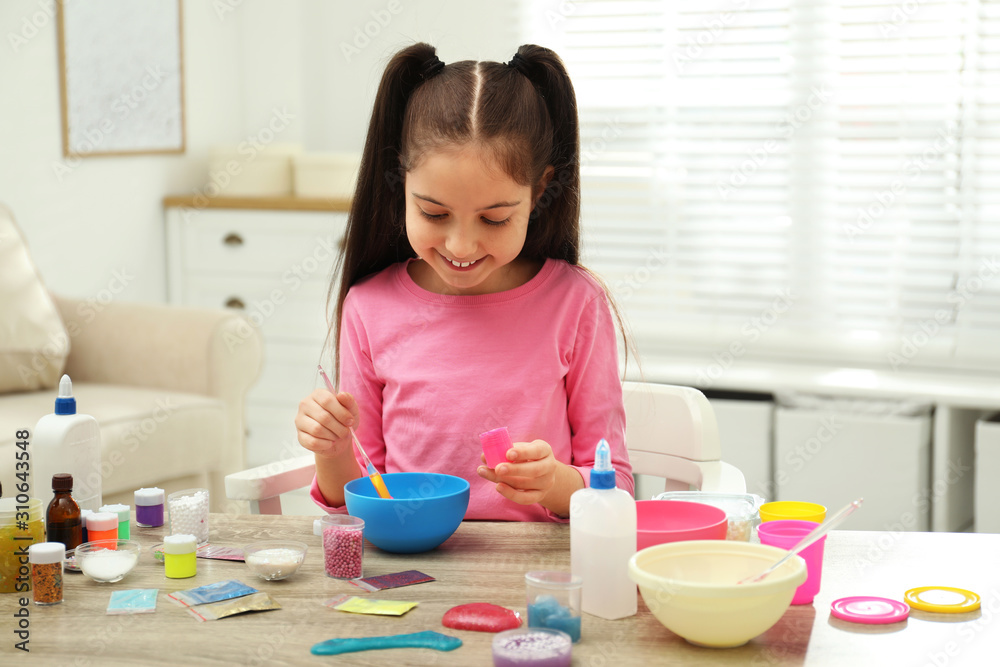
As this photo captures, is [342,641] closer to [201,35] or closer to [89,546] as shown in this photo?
[89,546]

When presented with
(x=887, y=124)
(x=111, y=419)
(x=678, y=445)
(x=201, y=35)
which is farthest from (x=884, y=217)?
(x=201, y=35)

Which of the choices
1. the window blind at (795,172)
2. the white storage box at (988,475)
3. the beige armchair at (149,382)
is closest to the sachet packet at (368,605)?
the beige armchair at (149,382)

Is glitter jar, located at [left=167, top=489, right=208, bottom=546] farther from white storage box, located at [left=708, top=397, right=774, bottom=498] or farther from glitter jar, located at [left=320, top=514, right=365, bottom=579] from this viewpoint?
white storage box, located at [left=708, top=397, right=774, bottom=498]

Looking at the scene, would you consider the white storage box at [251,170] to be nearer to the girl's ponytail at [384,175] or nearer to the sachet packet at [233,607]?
the girl's ponytail at [384,175]

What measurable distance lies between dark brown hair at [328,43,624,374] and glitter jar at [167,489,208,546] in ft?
1.27

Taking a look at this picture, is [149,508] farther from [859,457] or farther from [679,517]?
[859,457]

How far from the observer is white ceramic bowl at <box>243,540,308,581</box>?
1.06 metres

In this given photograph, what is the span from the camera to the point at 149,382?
2.74m

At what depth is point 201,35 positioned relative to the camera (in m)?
3.72

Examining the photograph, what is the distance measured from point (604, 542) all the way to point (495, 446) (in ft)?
0.62

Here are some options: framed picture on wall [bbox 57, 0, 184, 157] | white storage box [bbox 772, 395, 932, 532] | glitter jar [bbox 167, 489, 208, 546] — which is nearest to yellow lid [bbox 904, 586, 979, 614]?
glitter jar [bbox 167, 489, 208, 546]

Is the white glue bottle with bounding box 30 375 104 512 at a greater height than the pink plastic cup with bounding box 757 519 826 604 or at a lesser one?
greater

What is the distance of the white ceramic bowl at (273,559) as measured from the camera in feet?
3.48

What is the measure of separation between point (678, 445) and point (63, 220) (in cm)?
234
